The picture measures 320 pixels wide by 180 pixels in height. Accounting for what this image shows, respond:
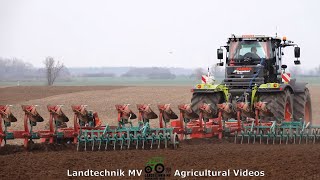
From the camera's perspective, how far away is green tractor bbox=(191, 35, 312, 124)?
16.5 meters

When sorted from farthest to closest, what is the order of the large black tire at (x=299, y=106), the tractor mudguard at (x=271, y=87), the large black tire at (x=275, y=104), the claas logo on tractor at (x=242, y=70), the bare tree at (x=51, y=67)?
the bare tree at (x=51, y=67) → the large black tire at (x=299, y=106) → the claas logo on tractor at (x=242, y=70) → the tractor mudguard at (x=271, y=87) → the large black tire at (x=275, y=104)

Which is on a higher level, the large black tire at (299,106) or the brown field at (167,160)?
the large black tire at (299,106)

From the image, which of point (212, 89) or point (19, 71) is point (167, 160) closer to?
point (212, 89)

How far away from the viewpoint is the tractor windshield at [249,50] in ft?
57.1

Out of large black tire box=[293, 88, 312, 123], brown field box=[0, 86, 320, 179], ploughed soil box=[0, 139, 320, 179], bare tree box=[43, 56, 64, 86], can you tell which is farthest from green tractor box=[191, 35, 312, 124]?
bare tree box=[43, 56, 64, 86]

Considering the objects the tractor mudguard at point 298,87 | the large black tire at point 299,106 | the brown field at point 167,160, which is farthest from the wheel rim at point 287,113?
the brown field at point 167,160

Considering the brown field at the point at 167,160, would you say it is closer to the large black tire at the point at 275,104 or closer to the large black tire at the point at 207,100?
the large black tire at the point at 275,104

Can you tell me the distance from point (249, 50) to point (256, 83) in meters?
0.99

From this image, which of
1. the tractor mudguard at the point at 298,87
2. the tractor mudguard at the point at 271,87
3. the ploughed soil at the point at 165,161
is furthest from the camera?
the tractor mudguard at the point at 298,87

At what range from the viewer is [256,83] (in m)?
17.1

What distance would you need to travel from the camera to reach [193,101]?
55.4 feet

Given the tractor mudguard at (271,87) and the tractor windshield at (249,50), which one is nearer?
the tractor mudguard at (271,87)

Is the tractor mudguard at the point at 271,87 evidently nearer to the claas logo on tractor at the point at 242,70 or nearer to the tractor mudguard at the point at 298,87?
the claas logo on tractor at the point at 242,70

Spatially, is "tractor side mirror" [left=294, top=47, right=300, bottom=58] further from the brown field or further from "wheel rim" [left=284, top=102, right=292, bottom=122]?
the brown field
